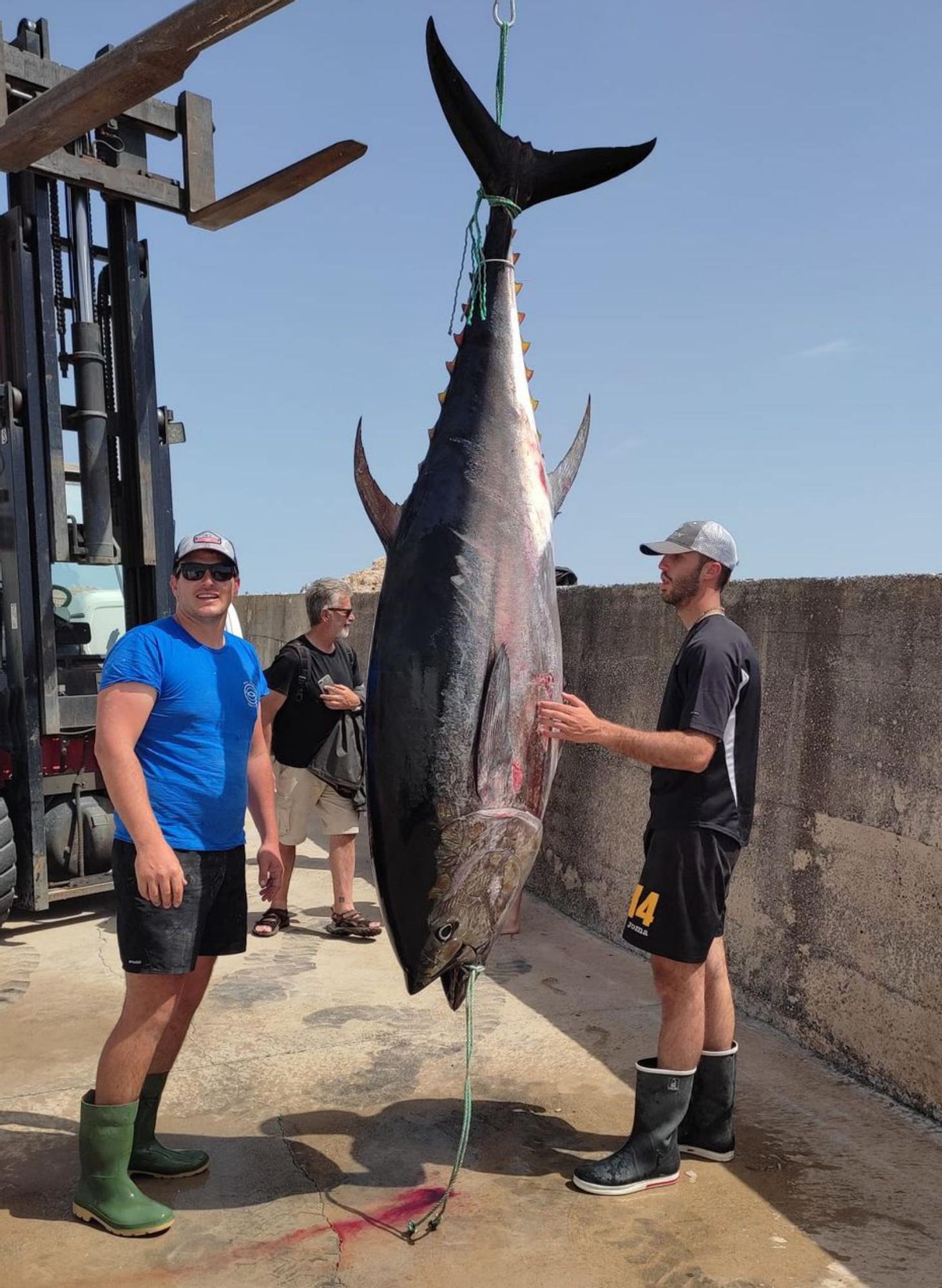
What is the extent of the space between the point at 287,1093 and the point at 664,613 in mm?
2414

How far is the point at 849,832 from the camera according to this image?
10.9 ft

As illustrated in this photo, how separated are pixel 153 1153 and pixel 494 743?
1.48 meters

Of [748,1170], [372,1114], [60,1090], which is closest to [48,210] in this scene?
[60,1090]

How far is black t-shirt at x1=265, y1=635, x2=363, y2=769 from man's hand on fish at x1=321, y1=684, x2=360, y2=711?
8 centimetres

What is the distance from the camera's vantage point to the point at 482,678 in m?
2.06

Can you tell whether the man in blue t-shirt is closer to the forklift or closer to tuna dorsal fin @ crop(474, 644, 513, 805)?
tuna dorsal fin @ crop(474, 644, 513, 805)

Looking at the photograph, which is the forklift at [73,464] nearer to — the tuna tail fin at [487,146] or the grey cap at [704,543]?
the tuna tail fin at [487,146]

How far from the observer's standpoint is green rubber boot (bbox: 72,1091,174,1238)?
7.73 feet

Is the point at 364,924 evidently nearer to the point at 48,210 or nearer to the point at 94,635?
the point at 94,635

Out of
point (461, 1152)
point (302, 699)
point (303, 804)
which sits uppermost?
point (302, 699)

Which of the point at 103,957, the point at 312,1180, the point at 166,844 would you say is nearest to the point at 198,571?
the point at 166,844

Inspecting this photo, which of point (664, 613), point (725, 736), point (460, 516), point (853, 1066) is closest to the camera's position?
point (460, 516)

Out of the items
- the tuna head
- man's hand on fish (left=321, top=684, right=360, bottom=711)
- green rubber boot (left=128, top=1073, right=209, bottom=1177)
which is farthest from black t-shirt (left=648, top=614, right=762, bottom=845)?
man's hand on fish (left=321, top=684, right=360, bottom=711)

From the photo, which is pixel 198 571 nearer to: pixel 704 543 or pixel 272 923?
pixel 704 543
